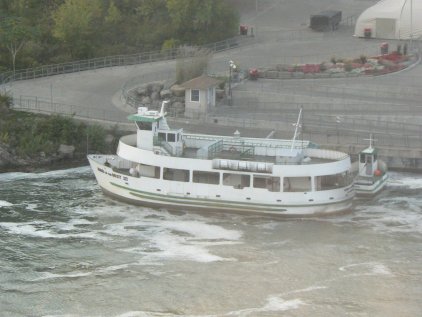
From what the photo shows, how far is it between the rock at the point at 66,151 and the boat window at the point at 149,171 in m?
9.14

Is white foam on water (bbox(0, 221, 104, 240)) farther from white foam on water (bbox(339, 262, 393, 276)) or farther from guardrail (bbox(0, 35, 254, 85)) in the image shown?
guardrail (bbox(0, 35, 254, 85))

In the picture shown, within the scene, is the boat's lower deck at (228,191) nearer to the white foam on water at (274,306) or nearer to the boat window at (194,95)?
the white foam on water at (274,306)

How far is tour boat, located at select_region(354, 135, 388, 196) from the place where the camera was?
49062 millimetres

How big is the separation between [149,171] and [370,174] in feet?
37.2

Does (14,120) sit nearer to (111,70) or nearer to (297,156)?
(111,70)

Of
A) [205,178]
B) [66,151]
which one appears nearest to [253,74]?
[66,151]

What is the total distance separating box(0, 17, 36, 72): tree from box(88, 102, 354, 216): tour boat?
21.2 meters

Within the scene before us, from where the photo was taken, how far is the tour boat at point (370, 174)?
161 feet

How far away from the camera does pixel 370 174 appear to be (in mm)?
50625

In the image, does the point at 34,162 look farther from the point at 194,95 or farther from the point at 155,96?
the point at 194,95

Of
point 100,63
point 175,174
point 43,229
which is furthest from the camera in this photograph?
point 100,63

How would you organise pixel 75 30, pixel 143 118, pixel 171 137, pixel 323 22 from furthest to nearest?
pixel 323 22, pixel 75 30, pixel 171 137, pixel 143 118

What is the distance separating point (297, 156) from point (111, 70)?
25.6 metres

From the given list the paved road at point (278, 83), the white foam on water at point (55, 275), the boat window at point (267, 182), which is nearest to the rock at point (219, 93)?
the paved road at point (278, 83)
